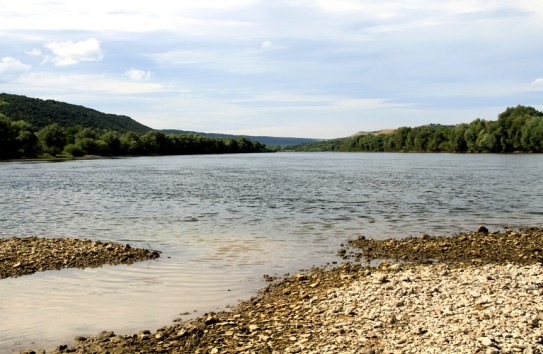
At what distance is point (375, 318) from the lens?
38.5 feet

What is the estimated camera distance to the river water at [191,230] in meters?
14.2

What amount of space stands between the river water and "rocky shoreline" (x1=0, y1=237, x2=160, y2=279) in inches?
30.6

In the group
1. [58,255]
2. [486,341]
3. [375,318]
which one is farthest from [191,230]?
[486,341]

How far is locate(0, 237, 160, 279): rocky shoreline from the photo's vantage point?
18703 millimetres

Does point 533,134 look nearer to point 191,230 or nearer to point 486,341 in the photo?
point 191,230

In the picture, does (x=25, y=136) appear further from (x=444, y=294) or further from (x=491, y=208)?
(x=444, y=294)

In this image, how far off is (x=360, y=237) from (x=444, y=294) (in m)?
11.7

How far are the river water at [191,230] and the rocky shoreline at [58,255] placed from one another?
2.55ft

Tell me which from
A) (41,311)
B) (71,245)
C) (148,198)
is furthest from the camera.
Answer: (148,198)

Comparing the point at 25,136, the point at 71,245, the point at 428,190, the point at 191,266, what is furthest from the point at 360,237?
the point at 25,136

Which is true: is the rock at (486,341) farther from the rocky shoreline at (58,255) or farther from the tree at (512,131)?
the tree at (512,131)

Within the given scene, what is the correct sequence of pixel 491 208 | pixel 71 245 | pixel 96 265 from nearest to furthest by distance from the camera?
pixel 96 265, pixel 71 245, pixel 491 208

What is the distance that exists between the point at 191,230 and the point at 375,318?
1866 cm

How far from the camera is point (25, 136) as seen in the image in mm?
152125
